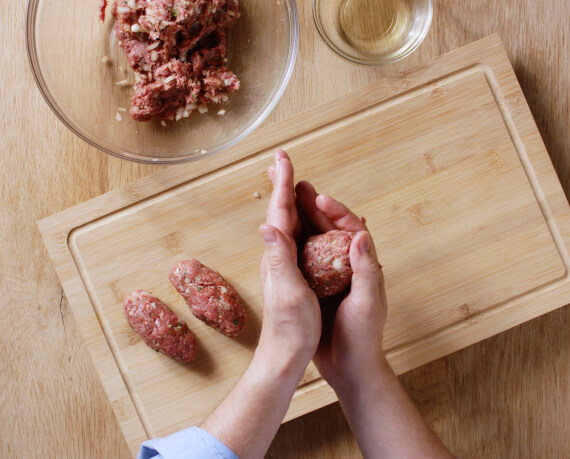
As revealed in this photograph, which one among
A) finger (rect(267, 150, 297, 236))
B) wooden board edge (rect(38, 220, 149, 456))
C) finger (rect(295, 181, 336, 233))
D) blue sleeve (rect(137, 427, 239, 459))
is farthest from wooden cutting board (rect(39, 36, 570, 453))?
blue sleeve (rect(137, 427, 239, 459))

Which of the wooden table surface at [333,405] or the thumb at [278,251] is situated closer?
the thumb at [278,251]

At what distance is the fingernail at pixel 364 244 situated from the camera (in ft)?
4.19

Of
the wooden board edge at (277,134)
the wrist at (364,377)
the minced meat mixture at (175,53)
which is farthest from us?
the wooden board edge at (277,134)

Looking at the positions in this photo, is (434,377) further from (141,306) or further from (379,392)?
(141,306)

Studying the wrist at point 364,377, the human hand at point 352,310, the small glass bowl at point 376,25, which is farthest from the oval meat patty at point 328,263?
the small glass bowl at point 376,25

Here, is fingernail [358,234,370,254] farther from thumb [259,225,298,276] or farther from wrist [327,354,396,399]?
wrist [327,354,396,399]

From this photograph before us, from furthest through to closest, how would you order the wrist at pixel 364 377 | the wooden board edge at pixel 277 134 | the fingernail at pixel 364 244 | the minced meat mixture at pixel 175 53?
the wooden board edge at pixel 277 134
the wrist at pixel 364 377
the minced meat mixture at pixel 175 53
the fingernail at pixel 364 244

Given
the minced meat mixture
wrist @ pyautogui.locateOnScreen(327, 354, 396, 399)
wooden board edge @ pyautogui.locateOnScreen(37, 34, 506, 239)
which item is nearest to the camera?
the minced meat mixture

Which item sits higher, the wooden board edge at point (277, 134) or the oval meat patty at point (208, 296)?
the wooden board edge at point (277, 134)

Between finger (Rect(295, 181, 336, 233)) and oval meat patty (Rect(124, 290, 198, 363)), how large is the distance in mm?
538

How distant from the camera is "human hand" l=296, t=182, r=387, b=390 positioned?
1331 millimetres

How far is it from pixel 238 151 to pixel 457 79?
0.76 meters

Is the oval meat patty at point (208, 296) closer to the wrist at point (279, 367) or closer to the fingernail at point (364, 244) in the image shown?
the wrist at point (279, 367)

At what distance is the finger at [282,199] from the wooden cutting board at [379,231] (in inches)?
8.2
